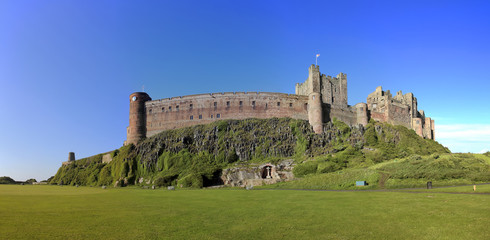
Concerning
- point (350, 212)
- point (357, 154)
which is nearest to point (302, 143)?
point (357, 154)

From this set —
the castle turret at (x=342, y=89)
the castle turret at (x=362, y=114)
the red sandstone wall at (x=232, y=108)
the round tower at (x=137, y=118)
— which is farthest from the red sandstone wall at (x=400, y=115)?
the round tower at (x=137, y=118)

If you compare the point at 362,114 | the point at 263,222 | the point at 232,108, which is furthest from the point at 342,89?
the point at 263,222

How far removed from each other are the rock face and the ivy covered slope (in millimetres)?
1984

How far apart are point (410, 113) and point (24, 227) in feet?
248

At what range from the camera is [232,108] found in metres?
62.3

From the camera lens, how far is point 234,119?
202 ft

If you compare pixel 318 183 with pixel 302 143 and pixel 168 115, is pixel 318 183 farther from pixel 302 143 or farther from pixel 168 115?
pixel 168 115

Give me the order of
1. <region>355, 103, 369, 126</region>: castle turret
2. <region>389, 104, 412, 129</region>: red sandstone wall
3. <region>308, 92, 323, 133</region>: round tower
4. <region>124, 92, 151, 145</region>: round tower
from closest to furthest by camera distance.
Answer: <region>308, 92, 323, 133</region>: round tower → <region>355, 103, 369, 126</region>: castle turret → <region>124, 92, 151, 145</region>: round tower → <region>389, 104, 412, 129</region>: red sandstone wall

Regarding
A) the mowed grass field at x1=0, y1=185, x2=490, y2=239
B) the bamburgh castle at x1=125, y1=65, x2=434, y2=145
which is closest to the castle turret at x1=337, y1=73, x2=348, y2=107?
the bamburgh castle at x1=125, y1=65, x2=434, y2=145

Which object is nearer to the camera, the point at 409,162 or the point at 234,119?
the point at 409,162

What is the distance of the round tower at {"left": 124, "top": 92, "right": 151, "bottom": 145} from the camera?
64.5 m

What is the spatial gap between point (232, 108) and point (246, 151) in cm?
1153

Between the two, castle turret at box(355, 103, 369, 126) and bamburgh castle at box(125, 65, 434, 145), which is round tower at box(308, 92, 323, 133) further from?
castle turret at box(355, 103, 369, 126)

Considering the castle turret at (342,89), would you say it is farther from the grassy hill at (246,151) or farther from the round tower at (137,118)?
the round tower at (137,118)
